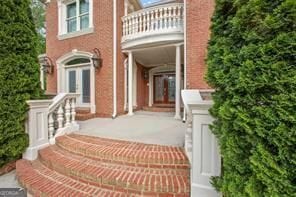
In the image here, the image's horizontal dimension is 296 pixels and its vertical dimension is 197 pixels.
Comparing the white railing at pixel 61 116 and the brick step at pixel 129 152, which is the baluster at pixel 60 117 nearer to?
the white railing at pixel 61 116

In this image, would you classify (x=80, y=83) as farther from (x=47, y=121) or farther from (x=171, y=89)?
(x=171, y=89)

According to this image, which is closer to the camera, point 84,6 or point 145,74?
point 84,6

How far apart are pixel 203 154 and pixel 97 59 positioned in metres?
6.54

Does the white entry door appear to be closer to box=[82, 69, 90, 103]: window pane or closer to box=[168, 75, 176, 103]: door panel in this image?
box=[82, 69, 90, 103]: window pane

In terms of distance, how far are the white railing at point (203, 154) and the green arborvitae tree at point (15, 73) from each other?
11.1ft

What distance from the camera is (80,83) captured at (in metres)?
9.10

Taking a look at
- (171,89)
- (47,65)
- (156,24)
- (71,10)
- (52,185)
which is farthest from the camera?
(171,89)

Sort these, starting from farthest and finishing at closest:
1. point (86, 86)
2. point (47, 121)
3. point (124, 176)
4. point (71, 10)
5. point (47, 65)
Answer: point (47, 65) < point (71, 10) < point (86, 86) < point (47, 121) < point (124, 176)

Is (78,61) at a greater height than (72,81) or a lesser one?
greater

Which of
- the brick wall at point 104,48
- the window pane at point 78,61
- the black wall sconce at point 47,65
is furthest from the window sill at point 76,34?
the black wall sconce at point 47,65

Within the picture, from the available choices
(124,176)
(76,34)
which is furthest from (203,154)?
(76,34)

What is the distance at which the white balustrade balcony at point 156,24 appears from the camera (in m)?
7.32

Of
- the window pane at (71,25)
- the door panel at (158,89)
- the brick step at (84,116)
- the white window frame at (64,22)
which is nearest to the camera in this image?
the brick step at (84,116)

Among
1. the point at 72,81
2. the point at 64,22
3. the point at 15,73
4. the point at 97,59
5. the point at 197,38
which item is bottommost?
the point at 15,73
